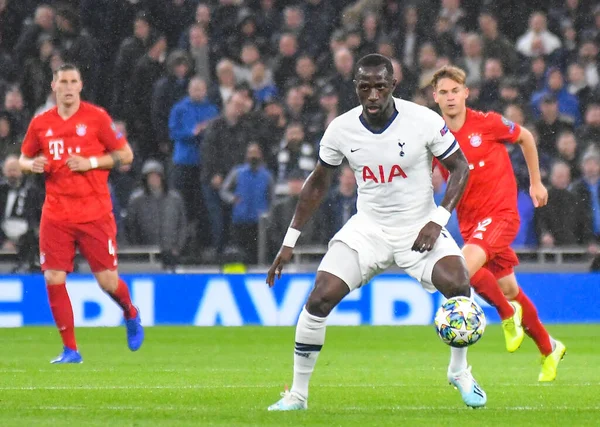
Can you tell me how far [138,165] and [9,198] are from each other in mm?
1977

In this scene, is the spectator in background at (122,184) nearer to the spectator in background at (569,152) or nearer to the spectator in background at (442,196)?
the spectator in background at (442,196)

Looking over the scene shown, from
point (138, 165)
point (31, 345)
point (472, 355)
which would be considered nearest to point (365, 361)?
point (472, 355)

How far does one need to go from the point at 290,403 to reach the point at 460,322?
3.27ft

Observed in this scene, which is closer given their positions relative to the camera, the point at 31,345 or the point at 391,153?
the point at 391,153

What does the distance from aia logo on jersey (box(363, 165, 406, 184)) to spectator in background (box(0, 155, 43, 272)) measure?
25.7 feet

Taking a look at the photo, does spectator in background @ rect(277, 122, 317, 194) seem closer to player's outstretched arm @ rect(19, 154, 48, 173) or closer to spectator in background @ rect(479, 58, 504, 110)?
spectator in background @ rect(479, 58, 504, 110)

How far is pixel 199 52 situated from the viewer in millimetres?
16359

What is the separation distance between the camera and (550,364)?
8992 mm

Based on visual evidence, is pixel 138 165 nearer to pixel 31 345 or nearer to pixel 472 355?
pixel 31 345

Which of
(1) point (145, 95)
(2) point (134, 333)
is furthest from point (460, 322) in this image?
(1) point (145, 95)

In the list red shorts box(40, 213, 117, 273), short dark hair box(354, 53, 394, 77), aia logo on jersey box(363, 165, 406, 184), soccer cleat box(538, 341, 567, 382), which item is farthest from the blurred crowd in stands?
short dark hair box(354, 53, 394, 77)

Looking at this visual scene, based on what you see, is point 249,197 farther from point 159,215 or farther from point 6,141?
point 6,141

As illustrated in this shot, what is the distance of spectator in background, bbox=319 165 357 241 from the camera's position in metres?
14.6

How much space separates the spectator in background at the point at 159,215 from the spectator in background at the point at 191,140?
59 centimetres
